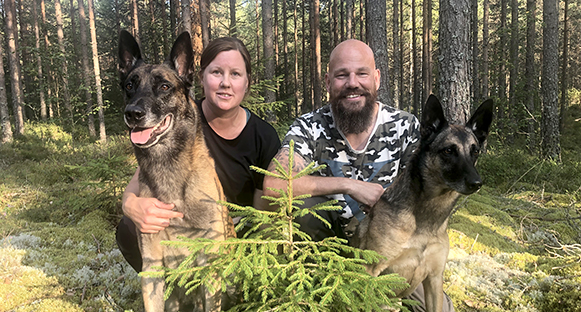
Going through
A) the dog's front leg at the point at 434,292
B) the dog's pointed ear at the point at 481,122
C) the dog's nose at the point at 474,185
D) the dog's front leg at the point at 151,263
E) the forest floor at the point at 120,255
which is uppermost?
the dog's pointed ear at the point at 481,122

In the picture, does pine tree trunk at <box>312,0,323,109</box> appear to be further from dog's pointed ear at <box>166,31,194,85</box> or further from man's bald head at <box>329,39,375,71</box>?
dog's pointed ear at <box>166,31,194,85</box>

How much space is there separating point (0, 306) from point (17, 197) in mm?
6327

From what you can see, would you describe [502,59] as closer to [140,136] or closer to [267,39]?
[267,39]

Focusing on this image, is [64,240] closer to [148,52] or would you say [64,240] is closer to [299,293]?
[299,293]

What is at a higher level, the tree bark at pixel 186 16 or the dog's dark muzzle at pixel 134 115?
the tree bark at pixel 186 16

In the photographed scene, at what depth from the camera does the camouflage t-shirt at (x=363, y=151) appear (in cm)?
323

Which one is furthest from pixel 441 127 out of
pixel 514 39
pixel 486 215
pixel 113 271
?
pixel 514 39

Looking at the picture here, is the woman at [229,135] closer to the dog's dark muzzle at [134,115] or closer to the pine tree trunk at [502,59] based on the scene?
the dog's dark muzzle at [134,115]

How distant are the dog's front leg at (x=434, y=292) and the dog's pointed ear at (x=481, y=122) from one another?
1.21 meters

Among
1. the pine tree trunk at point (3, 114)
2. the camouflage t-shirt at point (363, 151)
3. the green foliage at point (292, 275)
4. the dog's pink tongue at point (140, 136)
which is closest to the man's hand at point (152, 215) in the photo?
the dog's pink tongue at point (140, 136)

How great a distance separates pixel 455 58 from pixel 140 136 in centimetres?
520

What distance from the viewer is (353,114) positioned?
10.7 feet

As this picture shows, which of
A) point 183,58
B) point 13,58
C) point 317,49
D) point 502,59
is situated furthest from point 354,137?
point 13,58

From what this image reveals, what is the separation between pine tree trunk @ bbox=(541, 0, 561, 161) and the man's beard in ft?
33.0
